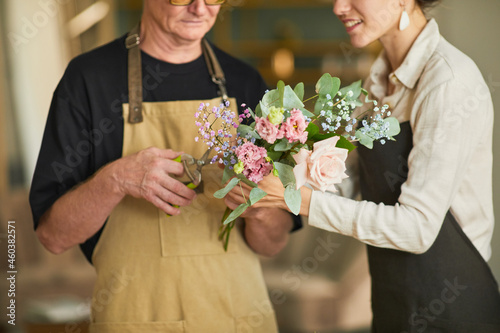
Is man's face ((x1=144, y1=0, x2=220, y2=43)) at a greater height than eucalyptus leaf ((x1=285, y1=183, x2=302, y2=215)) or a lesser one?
greater

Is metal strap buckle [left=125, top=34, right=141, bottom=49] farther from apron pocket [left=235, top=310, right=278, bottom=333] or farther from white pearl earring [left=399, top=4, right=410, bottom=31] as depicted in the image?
apron pocket [left=235, top=310, right=278, bottom=333]

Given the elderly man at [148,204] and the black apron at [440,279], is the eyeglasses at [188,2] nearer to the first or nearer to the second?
the elderly man at [148,204]

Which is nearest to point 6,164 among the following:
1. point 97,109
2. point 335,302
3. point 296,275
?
point 296,275

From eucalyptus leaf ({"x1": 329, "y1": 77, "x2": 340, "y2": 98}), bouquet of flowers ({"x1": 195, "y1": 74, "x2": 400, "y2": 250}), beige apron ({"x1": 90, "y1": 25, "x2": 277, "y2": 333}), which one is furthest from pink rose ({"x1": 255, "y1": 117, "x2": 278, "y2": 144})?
beige apron ({"x1": 90, "y1": 25, "x2": 277, "y2": 333})

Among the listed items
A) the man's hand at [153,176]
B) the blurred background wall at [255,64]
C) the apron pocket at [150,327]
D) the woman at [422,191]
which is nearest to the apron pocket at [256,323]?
the apron pocket at [150,327]

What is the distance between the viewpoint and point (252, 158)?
122 centimetres

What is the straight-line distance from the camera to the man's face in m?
1.62

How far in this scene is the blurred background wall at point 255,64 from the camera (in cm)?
315

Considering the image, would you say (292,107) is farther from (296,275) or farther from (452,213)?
(296,275)

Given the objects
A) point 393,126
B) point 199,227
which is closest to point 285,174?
point 393,126

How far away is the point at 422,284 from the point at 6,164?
349cm

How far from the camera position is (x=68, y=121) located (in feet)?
5.36

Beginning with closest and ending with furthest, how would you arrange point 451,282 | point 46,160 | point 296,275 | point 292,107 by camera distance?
point 292,107 < point 451,282 < point 46,160 < point 296,275

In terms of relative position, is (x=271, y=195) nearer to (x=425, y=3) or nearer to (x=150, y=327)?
(x=150, y=327)
